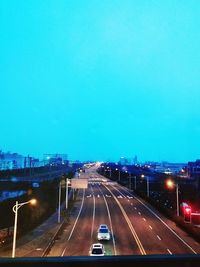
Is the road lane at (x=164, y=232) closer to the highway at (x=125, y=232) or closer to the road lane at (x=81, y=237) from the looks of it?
the highway at (x=125, y=232)

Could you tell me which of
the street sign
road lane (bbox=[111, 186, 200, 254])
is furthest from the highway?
the street sign

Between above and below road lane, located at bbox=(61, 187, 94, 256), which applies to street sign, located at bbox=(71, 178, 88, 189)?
above

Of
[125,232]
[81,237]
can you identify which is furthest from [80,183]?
[81,237]

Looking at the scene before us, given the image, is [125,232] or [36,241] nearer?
[36,241]

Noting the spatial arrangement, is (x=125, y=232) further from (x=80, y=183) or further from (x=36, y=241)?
(x=80, y=183)

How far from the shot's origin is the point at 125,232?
42.3m

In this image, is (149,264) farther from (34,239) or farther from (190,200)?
(190,200)

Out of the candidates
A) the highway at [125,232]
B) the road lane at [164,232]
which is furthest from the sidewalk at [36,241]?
the road lane at [164,232]

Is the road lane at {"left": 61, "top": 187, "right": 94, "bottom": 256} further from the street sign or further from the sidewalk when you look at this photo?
the street sign

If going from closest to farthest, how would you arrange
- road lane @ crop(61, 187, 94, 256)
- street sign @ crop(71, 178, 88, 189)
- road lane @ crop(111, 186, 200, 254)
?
road lane @ crop(61, 187, 94, 256) < road lane @ crop(111, 186, 200, 254) < street sign @ crop(71, 178, 88, 189)

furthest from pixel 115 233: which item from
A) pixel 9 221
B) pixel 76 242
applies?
pixel 9 221

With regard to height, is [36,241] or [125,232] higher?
[125,232]

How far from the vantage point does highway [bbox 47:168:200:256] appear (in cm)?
3256

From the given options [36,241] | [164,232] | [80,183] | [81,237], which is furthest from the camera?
[80,183]
